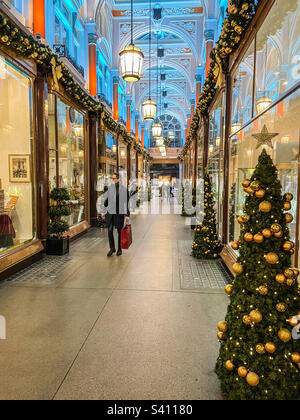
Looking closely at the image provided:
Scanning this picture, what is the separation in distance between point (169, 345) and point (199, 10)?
55.6 feet

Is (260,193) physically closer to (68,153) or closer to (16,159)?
(16,159)

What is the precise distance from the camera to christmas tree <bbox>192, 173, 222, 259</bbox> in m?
6.41

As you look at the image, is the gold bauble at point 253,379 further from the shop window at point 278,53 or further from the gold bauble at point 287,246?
the shop window at point 278,53

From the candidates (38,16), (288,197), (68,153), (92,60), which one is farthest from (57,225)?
(92,60)

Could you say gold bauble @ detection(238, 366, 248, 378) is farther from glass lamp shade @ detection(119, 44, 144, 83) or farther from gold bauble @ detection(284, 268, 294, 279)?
glass lamp shade @ detection(119, 44, 144, 83)

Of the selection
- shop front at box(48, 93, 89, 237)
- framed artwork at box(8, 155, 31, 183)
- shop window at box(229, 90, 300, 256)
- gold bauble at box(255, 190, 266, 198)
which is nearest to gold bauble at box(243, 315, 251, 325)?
gold bauble at box(255, 190, 266, 198)

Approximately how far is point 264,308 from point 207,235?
4491 mm

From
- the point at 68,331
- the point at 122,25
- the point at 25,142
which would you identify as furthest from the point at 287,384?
the point at 122,25

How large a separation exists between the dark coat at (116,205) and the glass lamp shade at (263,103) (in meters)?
3.19

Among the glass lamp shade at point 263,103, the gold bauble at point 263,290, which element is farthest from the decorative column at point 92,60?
the gold bauble at point 263,290

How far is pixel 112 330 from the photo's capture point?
327cm

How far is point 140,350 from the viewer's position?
9.41ft

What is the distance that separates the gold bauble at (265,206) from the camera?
2055mm

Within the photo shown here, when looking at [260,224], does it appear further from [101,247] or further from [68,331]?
[101,247]
